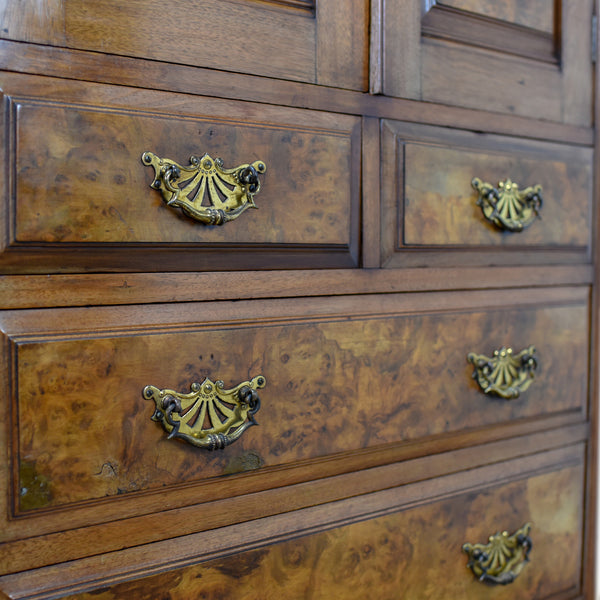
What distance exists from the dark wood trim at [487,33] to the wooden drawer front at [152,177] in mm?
173

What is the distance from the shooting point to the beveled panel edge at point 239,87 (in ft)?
1.60

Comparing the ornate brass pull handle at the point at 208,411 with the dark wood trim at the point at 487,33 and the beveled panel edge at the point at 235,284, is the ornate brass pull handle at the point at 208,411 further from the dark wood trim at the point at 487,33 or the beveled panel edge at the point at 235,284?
the dark wood trim at the point at 487,33

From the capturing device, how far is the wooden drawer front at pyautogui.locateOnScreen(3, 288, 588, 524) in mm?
499

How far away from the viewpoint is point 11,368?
0.48 m

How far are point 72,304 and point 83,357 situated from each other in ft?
0.15

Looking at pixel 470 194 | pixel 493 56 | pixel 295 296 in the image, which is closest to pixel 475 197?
pixel 470 194

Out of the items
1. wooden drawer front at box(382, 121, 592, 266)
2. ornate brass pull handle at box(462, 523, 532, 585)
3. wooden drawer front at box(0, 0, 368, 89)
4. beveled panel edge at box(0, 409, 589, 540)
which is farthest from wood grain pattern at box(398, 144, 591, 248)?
ornate brass pull handle at box(462, 523, 532, 585)

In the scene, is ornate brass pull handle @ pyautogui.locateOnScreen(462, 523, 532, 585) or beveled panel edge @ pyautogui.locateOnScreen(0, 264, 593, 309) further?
ornate brass pull handle @ pyautogui.locateOnScreen(462, 523, 532, 585)

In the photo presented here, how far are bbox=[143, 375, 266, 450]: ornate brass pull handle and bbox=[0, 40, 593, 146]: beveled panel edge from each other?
0.28m

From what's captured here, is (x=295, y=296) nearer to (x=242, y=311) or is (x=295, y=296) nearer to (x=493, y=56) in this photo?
(x=242, y=311)

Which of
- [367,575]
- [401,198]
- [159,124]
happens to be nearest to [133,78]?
[159,124]

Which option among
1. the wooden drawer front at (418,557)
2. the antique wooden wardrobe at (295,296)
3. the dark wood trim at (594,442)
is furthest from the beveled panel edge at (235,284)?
the wooden drawer front at (418,557)

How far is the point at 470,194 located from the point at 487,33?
0.20 meters

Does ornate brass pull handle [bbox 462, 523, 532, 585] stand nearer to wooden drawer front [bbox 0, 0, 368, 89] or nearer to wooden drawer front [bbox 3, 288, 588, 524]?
wooden drawer front [bbox 3, 288, 588, 524]
